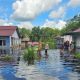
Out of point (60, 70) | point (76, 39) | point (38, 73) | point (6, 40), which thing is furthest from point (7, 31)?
point (38, 73)

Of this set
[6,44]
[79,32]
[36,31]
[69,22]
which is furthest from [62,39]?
[79,32]

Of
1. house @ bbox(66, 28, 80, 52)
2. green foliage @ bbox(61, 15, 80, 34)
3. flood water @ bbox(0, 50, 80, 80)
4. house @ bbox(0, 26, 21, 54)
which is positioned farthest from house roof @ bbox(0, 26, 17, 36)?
flood water @ bbox(0, 50, 80, 80)

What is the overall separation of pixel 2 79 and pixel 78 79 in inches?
138

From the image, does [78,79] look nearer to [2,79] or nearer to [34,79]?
[34,79]

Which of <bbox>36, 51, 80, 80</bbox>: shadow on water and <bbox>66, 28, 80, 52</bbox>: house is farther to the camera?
<bbox>66, 28, 80, 52</bbox>: house

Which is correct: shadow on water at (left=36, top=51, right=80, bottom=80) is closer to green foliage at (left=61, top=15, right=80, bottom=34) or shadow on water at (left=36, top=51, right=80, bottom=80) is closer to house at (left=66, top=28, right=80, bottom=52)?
house at (left=66, top=28, right=80, bottom=52)

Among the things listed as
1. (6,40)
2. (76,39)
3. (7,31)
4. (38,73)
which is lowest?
(38,73)

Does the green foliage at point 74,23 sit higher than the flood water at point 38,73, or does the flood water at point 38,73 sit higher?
the green foliage at point 74,23

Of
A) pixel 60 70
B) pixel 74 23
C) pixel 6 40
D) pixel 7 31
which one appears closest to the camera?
pixel 60 70

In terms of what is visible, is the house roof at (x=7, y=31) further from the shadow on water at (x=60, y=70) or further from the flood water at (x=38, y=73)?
the flood water at (x=38, y=73)

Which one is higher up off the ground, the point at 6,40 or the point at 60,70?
the point at 6,40

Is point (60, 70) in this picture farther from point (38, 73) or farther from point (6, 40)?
point (6, 40)

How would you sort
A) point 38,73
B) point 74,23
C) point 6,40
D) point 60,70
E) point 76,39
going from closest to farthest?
1. point 38,73
2. point 60,70
3. point 76,39
4. point 6,40
5. point 74,23

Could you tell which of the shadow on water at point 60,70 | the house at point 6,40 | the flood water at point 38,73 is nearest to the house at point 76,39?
the house at point 6,40
